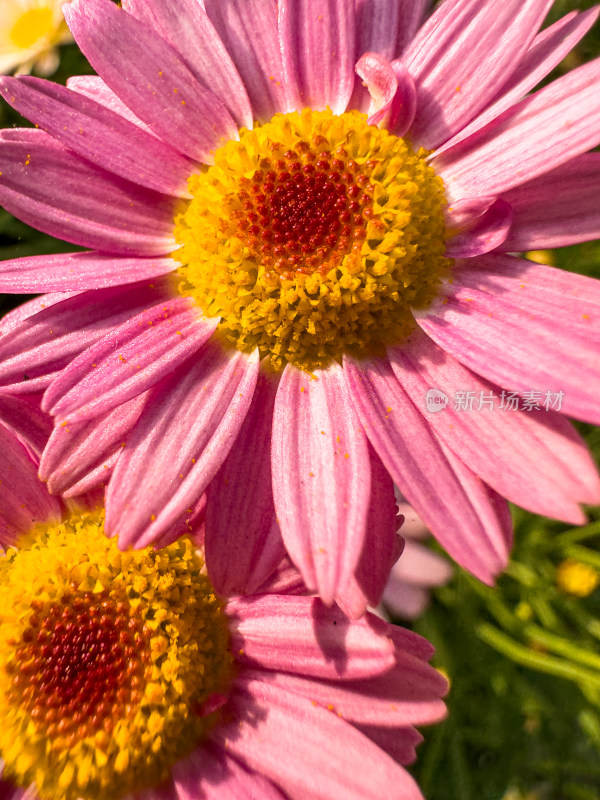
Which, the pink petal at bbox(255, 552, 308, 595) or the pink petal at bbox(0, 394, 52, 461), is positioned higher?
the pink petal at bbox(0, 394, 52, 461)

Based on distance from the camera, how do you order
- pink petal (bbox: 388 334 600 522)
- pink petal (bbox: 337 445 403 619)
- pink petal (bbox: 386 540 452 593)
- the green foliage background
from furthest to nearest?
the green foliage background, pink petal (bbox: 386 540 452 593), pink petal (bbox: 337 445 403 619), pink petal (bbox: 388 334 600 522)

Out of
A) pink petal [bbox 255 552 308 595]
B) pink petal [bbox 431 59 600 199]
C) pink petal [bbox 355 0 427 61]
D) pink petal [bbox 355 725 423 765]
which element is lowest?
pink petal [bbox 355 725 423 765]

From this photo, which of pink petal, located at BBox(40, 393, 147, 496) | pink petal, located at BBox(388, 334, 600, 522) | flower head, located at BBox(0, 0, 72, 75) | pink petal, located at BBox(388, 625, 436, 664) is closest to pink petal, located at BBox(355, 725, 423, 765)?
pink petal, located at BBox(388, 625, 436, 664)

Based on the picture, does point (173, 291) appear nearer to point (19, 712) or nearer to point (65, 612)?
point (65, 612)

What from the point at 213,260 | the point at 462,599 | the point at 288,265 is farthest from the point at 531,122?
the point at 462,599

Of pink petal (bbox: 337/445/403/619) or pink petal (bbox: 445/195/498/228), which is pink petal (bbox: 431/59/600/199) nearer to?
pink petal (bbox: 445/195/498/228)

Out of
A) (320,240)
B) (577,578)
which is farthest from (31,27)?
(577,578)

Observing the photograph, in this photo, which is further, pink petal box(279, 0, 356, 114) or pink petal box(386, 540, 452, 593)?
pink petal box(386, 540, 452, 593)

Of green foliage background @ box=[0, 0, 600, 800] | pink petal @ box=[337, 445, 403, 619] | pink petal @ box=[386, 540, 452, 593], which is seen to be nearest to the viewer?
pink petal @ box=[337, 445, 403, 619]

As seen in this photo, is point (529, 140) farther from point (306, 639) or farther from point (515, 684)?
point (515, 684)
